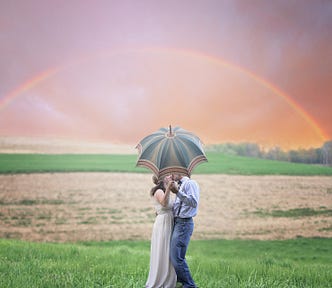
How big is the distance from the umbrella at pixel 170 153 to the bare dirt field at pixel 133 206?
41.7 feet

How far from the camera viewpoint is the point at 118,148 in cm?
6575

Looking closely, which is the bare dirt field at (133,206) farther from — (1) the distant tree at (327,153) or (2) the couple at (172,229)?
(2) the couple at (172,229)

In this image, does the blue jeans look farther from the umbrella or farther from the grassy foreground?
the grassy foreground

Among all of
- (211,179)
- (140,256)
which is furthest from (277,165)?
Answer: (140,256)

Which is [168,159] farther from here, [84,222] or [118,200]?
[118,200]

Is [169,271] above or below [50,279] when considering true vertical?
above

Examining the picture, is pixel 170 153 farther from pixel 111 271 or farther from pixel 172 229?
pixel 111 271

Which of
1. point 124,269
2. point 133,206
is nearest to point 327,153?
point 133,206

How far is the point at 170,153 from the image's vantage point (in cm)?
531

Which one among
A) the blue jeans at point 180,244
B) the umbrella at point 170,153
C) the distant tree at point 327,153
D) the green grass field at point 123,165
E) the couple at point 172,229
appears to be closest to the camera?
the umbrella at point 170,153

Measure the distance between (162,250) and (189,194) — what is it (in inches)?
36.3

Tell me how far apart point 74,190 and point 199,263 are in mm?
25939

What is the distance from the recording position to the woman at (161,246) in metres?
5.67

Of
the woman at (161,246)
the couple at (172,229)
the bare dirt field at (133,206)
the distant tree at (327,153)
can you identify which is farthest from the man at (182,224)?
the distant tree at (327,153)
